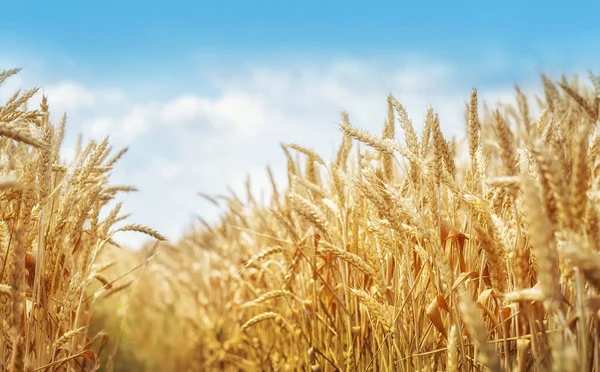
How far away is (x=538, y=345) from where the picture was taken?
135 centimetres

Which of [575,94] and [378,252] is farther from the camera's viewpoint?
[378,252]

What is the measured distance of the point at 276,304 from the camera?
130 inches

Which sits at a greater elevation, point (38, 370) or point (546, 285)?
point (546, 285)

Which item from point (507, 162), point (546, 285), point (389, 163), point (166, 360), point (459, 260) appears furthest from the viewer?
point (166, 360)

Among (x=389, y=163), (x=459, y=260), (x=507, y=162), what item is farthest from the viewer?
(x=389, y=163)

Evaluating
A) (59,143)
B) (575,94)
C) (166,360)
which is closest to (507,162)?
(575,94)

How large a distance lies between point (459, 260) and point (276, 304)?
5.56ft

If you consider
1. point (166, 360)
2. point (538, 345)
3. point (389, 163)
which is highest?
point (389, 163)

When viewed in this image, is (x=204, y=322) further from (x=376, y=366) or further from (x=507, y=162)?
(x=507, y=162)

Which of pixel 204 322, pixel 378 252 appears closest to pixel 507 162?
pixel 378 252

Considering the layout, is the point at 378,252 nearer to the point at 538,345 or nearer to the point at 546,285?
the point at 538,345

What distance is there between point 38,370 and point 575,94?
172 centimetres

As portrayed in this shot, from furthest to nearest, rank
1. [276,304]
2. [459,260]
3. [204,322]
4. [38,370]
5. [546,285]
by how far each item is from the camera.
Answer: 1. [204,322]
2. [276,304]
3. [459,260]
4. [38,370]
5. [546,285]

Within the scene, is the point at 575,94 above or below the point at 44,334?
above
